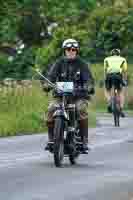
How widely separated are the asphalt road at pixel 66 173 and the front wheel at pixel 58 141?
139 millimetres

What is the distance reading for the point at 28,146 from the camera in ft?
63.3

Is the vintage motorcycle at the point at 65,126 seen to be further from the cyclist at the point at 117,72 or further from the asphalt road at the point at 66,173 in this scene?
the cyclist at the point at 117,72

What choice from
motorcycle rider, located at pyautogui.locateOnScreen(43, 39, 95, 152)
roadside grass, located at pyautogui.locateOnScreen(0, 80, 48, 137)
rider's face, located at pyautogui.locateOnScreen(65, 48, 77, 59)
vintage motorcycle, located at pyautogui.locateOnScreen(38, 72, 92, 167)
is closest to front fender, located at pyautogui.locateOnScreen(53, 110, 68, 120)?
vintage motorcycle, located at pyautogui.locateOnScreen(38, 72, 92, 167)

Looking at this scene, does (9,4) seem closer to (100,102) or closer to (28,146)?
(100,102)

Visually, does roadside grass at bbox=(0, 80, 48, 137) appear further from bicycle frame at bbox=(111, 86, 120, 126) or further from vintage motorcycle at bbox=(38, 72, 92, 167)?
vintage motorcycle at bbox=(38, 72, 92, 167)

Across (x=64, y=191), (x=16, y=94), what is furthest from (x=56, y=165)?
(x=16, y=94)

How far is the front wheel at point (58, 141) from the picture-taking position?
1485 cm

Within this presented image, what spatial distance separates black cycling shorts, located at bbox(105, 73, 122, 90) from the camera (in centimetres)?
2652

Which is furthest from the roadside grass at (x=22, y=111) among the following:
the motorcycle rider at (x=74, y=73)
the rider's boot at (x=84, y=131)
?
the motorcycle rider at (x=74, y=73)

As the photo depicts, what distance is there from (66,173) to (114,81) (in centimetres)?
1255

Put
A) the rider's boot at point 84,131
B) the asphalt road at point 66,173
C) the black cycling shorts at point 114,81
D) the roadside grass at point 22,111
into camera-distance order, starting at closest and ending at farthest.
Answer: the asphalt road at point 66,173 < the rider's boot at point 84,131 < the roadside grass at point 22,111 < the black cycling shorts at point 114,81

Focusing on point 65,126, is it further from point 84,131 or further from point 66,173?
point 66,173

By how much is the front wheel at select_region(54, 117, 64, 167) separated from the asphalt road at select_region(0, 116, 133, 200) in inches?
5.5

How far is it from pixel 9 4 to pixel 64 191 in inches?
669
